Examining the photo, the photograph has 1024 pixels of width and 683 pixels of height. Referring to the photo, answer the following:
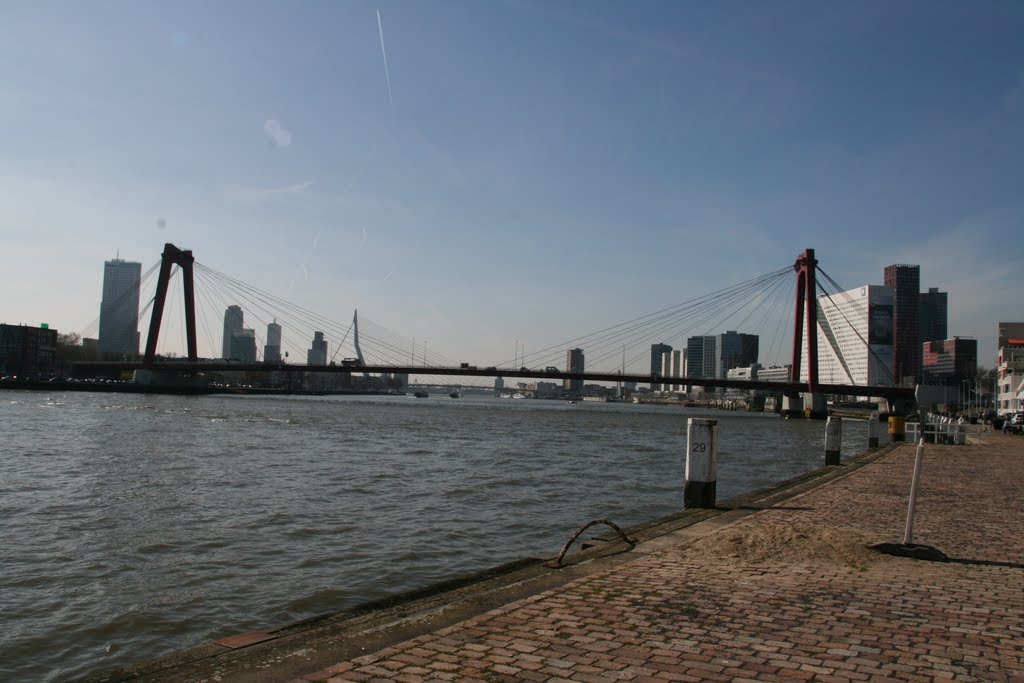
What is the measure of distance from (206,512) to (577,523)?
19.4ft

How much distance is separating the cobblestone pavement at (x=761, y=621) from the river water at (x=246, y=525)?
264 cm

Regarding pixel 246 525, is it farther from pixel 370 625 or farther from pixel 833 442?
pixel 833 442

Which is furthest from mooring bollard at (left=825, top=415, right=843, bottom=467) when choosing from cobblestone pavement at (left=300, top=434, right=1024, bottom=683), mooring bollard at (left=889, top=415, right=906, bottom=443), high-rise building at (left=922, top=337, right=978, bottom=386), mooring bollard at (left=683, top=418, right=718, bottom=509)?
high-rise building at (left=922, top=337, right=978, bottom=386)

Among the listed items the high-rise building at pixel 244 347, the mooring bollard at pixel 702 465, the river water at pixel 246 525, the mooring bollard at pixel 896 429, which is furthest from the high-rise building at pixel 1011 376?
the high-rise building at pixel 244 347

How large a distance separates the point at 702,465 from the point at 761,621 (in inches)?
222

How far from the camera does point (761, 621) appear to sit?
5.04m

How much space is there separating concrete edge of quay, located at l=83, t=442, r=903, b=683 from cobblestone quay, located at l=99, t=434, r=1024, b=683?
0.22ft

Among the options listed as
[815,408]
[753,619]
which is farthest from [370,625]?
[815,408]

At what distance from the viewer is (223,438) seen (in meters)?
28.9

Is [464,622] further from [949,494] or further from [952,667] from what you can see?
[949,494]

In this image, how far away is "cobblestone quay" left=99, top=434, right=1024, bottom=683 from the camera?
4.13 metres

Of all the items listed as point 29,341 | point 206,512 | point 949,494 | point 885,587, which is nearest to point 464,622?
point 885,587

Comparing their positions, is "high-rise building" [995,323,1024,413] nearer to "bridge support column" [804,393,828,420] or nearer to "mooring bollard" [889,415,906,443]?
"bridge support column" [804,393,828,420]

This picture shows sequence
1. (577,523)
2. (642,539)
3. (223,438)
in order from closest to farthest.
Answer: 1. (642,539)
2. (577,523)
3. (223,438)
